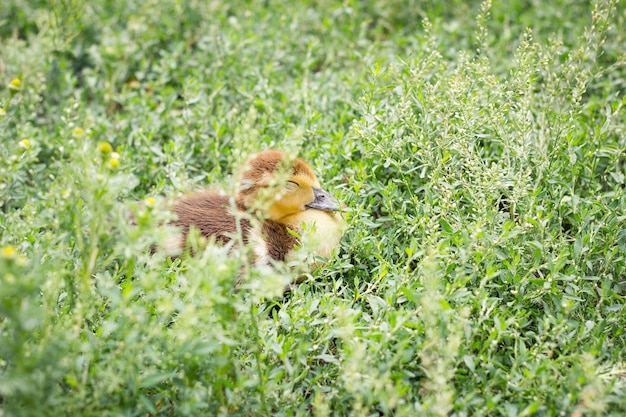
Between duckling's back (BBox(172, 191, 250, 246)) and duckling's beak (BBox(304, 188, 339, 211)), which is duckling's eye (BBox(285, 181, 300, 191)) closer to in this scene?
duckling's beak (BBox(304, 188, 339, 211))

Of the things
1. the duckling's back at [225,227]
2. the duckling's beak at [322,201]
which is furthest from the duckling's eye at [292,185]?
the duckling's back at [225,227]

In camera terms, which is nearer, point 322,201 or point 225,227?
point 225,227

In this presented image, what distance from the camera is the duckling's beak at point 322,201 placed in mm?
3559

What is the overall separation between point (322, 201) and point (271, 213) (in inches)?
12.1

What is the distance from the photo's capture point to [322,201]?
3.58m

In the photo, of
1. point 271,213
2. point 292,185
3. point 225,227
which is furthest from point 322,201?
point 225,227

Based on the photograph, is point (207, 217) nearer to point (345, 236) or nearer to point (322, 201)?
point (322, 201)

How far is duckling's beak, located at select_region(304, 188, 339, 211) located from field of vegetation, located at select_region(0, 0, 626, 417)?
89 mm

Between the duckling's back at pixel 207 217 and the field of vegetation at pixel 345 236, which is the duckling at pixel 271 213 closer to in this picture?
the duckling's back at pixel 207 217

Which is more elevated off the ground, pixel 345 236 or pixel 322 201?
pixel 322 201

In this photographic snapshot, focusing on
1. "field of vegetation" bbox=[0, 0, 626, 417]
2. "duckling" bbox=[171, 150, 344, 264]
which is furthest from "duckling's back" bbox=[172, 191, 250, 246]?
"field of vegetation" bbox=[0, 0, 626, 417]

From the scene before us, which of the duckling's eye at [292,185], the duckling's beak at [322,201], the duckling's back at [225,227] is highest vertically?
the duckling's eye at [292,185]

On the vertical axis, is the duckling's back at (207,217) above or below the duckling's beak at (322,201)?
below

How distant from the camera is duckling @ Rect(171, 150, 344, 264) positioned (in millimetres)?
3406
